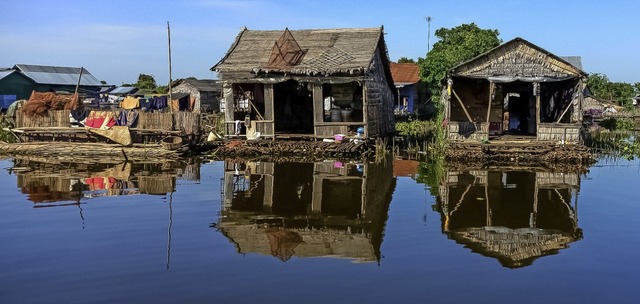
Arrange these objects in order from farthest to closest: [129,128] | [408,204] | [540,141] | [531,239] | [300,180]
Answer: [129,128]
[540,141]
[300,180]
[408,204]
[531,239]

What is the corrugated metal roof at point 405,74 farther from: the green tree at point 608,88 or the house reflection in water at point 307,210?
the house reflection in water at point 307,210

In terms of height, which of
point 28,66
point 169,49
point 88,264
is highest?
point 28,66

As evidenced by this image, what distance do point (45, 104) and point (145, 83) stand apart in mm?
40163

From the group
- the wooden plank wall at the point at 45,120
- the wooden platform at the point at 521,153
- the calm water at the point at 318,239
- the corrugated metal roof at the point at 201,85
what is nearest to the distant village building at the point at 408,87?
the corrugated metal roof at the point at 201,85

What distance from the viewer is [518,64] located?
1738 cm

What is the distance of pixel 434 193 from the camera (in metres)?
11.8

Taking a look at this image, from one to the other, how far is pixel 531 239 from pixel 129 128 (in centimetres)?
1467

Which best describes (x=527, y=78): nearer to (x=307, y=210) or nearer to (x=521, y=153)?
(x=521, y=153)

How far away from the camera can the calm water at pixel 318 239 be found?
5973 mm

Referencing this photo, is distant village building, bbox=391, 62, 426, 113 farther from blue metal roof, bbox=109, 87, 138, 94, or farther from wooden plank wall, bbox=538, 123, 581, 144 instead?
Result: blue metal roof, bbox=109, 87, 138, 94

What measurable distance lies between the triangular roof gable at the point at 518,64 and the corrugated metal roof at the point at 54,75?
40094mm

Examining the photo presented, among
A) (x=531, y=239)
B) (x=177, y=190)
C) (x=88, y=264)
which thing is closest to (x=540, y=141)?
(x=531, y=239)

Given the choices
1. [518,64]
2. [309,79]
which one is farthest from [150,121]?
[518,64]

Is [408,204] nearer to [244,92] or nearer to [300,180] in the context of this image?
[300,180]
